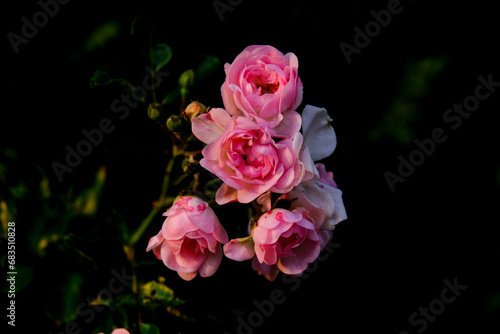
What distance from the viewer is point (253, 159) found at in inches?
31.6

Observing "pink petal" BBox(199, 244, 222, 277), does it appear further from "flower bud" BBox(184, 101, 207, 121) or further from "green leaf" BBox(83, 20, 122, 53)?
"green leaf" BBox(83, 20, 122, 53)

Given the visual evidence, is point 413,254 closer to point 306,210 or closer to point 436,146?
point 436,146

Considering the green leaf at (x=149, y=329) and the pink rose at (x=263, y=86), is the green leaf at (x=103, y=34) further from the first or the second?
the green leaf at (x=149, y=329)

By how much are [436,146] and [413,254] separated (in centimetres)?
39

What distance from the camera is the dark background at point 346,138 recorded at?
3.99 ft

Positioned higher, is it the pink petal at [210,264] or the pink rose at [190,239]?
the pink rose at [190,239]

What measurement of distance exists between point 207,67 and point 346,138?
549mm

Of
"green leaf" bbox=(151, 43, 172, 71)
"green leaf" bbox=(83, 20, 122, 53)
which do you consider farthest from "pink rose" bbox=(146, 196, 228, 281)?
"green leaf" bbox=(83, 20, 122, 53)

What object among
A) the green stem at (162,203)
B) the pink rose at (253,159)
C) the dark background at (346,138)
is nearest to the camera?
the pink rose at (253,159)

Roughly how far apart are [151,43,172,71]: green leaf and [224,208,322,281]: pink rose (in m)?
0.52

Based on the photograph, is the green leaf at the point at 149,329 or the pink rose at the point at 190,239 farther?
the green leaf at the point at 149,329

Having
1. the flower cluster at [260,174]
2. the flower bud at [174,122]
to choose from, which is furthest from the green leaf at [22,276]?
the flower bud at [174,122]

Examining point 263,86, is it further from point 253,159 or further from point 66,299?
point 66,299

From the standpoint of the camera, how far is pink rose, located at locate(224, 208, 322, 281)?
0.78 meters
